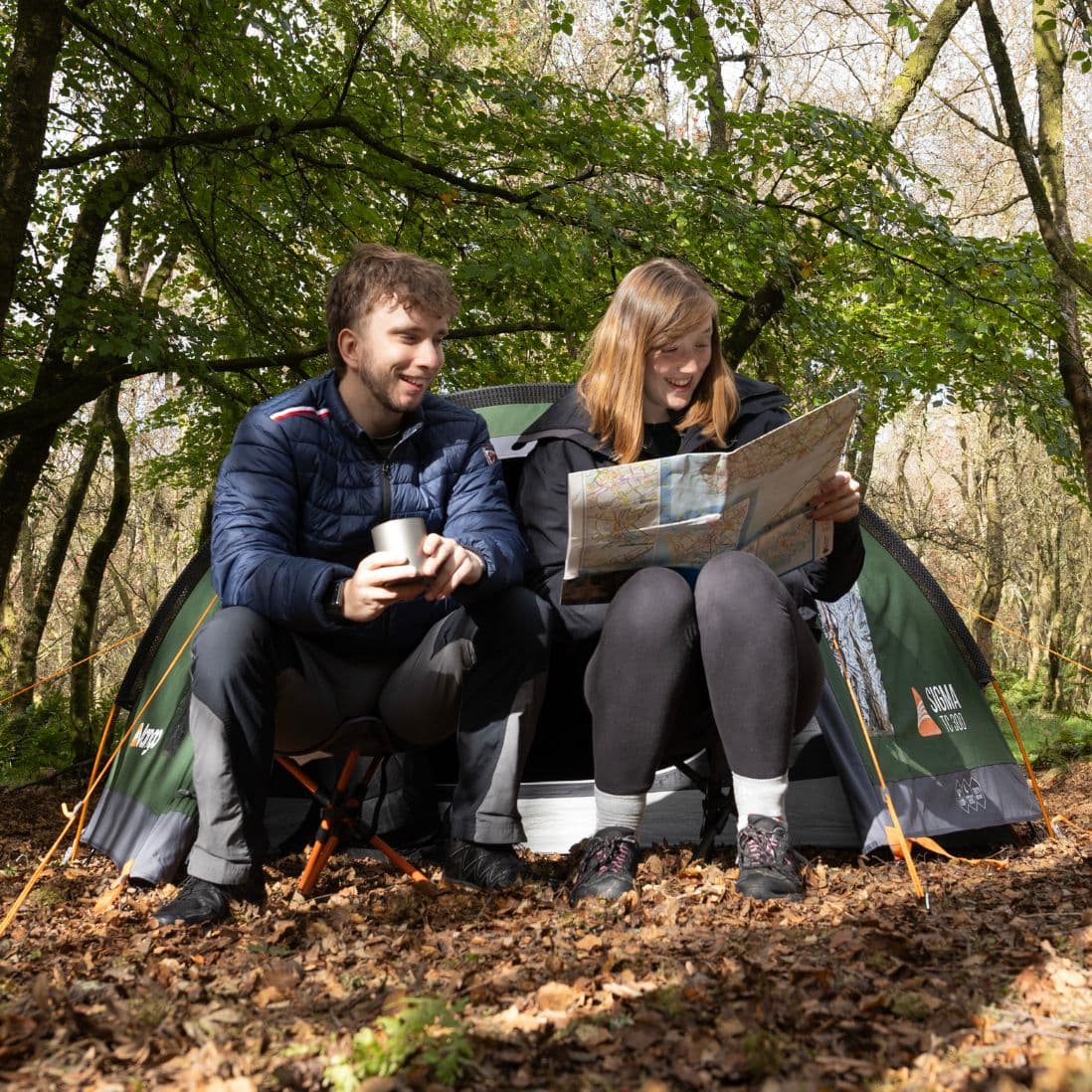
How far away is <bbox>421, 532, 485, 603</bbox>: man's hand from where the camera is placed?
240 cm

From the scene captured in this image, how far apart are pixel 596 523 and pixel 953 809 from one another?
1700 millimetres

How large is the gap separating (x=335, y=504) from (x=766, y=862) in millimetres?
1377

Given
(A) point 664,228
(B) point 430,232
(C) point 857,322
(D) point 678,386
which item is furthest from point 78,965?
(C) point 857,322

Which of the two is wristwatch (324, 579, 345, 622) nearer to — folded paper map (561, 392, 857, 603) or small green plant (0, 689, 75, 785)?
folded paper map (561, 392, 857, 603)

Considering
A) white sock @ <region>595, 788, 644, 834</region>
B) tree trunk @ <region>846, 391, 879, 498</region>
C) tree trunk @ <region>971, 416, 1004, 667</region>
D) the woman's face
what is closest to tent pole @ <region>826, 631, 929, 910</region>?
white sock @ <region>595, 788, 644, 834</region>

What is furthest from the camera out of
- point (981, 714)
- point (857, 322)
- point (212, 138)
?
point (857, 322)

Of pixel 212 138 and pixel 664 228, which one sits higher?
pixel 212 138

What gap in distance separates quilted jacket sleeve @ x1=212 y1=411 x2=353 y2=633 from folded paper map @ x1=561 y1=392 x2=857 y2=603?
1.93 feet

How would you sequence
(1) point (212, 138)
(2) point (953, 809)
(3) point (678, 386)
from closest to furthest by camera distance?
(3) point (678, 386)
(2) point (953, 809)
(1) point (212, 138)

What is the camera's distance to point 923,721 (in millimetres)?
3584

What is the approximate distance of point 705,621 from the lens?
251 centimetres

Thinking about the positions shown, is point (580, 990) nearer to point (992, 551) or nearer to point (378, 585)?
point (378, 585)

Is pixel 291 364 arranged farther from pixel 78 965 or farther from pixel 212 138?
pixel 78 965

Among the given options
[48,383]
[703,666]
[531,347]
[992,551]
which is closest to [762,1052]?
[703,666]
